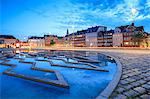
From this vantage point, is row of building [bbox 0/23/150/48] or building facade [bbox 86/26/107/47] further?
building facade [bbox 86/26/107/47]

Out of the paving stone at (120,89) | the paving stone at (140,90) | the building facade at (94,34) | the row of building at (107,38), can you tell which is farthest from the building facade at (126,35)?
the paving stone at (120,89)

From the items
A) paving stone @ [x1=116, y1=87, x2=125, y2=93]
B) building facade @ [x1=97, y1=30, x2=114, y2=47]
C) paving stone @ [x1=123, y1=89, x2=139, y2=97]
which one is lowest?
paving stone @ [x1=123, y1=89, x2=139, y2=97]

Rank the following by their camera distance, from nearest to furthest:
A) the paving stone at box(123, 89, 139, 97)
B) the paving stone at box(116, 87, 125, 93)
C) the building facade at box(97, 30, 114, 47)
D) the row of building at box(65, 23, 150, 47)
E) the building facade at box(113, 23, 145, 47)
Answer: the paving stone at box(123, 89, 139, 97) < the paving stone at box(116, 87, 125, 93) < the row of building at box(65, 23, 150, 47) < the building facade at box(113, 23, 145, 47) < the building facade at box(97, 30, 114, 47)

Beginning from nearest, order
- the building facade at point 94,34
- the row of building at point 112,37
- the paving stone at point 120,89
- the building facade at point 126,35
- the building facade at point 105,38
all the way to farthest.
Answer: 1. the paving stone at point 120,89
2. the row of building at point 112,37
3. the building facade at point 126,35
4. the building facade at point 105,38
5. the building facade at point 94,34

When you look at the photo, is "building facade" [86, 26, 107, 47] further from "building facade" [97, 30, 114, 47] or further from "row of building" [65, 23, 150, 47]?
"building facade" [97, 30, 114, 47]

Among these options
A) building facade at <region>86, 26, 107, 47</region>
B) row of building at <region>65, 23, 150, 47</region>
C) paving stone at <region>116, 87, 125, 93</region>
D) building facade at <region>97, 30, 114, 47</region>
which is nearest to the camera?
paving stone at <region>116, 87, 125, 93</region>

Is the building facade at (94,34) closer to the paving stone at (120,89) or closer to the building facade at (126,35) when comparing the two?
the building facade at (126,35)

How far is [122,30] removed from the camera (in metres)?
80.5

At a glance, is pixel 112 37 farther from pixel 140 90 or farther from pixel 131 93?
pixel 131 93

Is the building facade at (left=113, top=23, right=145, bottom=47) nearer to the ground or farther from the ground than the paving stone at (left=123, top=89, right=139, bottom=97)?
farther from the ground

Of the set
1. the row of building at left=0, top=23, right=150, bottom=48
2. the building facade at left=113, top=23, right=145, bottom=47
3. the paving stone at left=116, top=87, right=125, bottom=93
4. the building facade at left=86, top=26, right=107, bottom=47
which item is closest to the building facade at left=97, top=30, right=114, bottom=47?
the row of building at left=0, top=23, right=150, bottom=48

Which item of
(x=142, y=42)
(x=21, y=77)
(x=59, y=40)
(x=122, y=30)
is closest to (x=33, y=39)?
(x=59, y=40)

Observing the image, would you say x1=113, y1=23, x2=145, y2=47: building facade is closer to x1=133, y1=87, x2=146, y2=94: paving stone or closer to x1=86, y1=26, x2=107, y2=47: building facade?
x1=86, y1=26, x2=107, y2=47: building facade

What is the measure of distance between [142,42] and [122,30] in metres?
15.8
